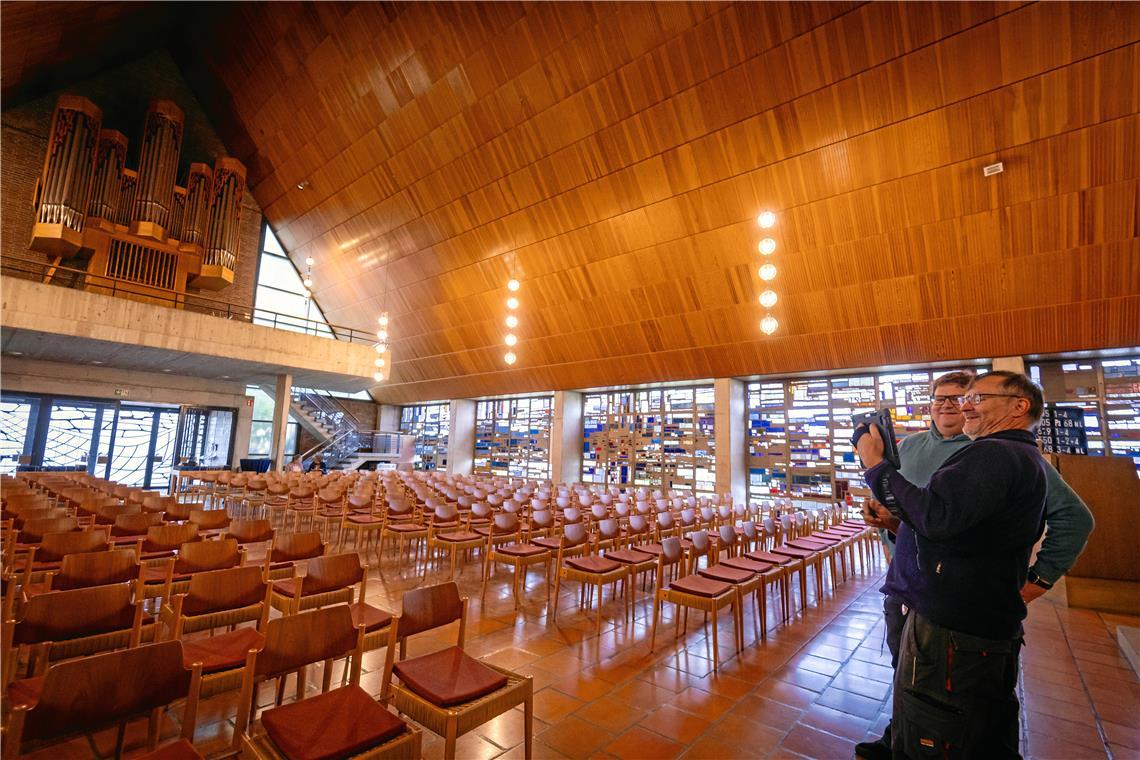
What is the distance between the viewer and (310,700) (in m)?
1.82

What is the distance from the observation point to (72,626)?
2.23 metres

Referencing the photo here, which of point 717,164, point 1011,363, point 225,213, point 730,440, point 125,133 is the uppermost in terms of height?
point 125,133

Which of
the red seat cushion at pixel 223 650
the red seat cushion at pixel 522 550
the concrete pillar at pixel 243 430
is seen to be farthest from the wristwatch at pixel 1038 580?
the concrete pillar at pixel 243 430

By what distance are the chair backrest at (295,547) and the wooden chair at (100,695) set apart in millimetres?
1931

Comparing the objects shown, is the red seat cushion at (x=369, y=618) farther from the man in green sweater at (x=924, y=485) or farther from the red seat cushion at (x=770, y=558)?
the red seat cushion at (x=770, y=558)

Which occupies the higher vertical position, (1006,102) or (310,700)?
(1006,102)

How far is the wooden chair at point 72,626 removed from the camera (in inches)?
83.7

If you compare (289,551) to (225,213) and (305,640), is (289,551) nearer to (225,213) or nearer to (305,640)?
(305,640)

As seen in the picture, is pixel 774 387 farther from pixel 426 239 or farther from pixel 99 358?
pixel 99 358

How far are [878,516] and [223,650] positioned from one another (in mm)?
2860

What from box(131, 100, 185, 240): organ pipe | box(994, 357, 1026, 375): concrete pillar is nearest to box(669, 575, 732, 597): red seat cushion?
box(994, 357, 1026, 375): concrete pillar

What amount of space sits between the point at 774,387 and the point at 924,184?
213 inches

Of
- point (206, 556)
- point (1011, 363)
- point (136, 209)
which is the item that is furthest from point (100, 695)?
point (136, 209)

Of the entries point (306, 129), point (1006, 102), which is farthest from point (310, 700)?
point (306, 129)
